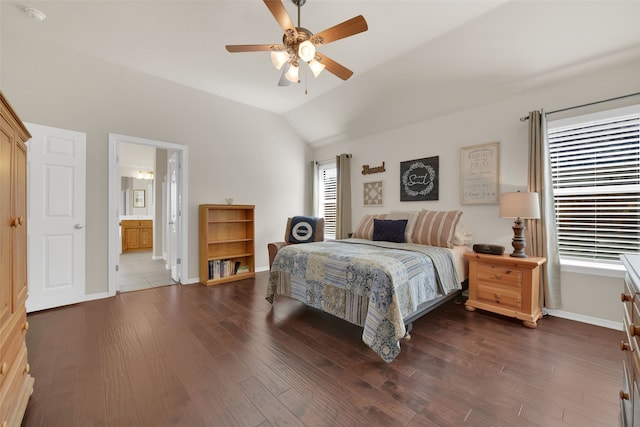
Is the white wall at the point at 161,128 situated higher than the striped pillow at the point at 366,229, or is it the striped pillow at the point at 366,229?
the white wall at the point at 161,128

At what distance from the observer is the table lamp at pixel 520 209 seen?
2.55m

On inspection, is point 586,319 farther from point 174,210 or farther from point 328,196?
point 174,210

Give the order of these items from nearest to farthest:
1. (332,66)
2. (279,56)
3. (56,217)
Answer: (279,56) → (332,66) → (56,217)

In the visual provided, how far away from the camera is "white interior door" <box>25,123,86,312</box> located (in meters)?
2.79

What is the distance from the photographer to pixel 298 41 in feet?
6.72

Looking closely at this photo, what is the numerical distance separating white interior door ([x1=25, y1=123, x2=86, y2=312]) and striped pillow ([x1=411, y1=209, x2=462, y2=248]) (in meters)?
4.11

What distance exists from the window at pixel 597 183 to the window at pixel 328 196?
3.39 m

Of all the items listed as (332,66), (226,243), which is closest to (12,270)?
(332,66)

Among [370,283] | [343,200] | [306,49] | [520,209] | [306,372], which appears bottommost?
[306,372]

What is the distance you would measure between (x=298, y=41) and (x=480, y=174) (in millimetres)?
2691

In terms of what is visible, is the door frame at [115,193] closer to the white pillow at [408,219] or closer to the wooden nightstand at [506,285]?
the white pillow at [408,219]

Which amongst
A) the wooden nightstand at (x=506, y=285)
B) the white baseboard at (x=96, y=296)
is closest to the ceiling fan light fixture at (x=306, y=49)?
the wooden nightstand at (x=506, y=285)

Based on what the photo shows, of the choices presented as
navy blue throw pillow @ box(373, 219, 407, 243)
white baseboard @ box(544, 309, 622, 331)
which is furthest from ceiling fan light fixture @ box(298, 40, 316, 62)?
white baseboard @ box(544, 309, 622, 331)

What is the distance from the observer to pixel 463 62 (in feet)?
9.58
